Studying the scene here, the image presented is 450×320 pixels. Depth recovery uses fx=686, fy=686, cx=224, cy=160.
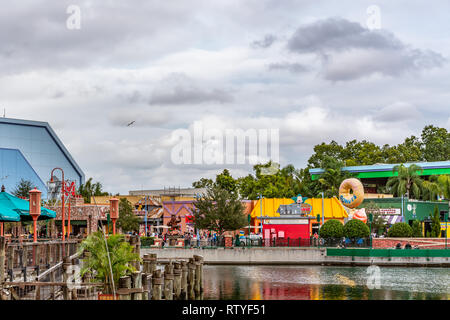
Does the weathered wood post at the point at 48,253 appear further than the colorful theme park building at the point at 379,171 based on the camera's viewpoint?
No

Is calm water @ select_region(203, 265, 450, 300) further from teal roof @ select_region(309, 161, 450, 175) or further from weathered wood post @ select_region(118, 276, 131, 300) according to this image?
Result: teal roof @ select_region(309, 161, 450, 175)

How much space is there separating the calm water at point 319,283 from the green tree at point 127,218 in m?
25.8

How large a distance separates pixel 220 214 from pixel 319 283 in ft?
92.6

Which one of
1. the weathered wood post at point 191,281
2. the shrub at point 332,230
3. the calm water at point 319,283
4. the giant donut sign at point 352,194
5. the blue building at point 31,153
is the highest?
the blue building at point 31,153

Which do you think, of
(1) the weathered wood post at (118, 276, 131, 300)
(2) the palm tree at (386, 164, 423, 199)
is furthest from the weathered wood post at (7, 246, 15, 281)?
(2) the palm tree at (386, 164, 423, 199)

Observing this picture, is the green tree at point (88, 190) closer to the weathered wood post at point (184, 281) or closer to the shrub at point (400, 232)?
the shrub at point (400, 232)

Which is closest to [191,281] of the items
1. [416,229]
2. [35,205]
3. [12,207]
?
[35,205]

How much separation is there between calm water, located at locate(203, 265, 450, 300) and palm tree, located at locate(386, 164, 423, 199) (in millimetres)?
37263

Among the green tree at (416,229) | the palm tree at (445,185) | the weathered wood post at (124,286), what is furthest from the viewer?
the palm tree at (445,185)

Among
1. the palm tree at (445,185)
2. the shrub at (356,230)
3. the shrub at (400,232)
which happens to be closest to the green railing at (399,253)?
the shrub at (356,230)

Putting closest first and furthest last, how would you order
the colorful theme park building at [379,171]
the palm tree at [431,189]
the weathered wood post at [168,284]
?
the weathered wood post at [168,284] < the palm tree at [431,189] < the colorful theme park building at [379,171]

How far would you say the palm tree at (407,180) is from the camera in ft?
303
